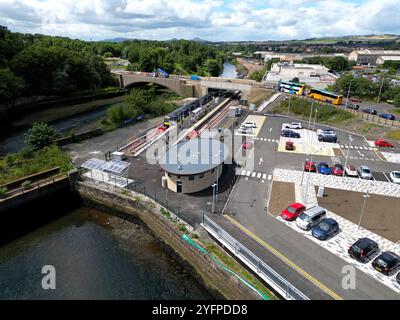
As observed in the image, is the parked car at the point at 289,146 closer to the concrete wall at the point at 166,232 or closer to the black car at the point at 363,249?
the black car at the point at 363,249

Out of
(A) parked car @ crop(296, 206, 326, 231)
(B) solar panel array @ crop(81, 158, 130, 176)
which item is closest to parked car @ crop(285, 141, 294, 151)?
(A) parked car @ crop(296, 206, 326, 231)

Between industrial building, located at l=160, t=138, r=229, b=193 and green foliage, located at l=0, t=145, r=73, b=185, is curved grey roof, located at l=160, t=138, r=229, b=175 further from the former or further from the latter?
green foliage, located at l=0, t=145, r=73, b=185

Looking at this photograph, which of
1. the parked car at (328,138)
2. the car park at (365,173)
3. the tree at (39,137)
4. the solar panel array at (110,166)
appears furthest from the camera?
the parked car at (328,138)

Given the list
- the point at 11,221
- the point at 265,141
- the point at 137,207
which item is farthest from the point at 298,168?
the point at 11,221

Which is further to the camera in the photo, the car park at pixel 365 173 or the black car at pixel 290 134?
the black car at pixel 290 134

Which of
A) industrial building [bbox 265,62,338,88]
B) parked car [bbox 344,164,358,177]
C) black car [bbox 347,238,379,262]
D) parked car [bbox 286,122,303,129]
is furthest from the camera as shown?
industrial building [bbox 265,62,338,88]

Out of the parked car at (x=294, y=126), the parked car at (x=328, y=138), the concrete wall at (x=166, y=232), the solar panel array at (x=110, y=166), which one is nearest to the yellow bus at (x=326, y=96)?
the parked car at (x=294, y=126)
